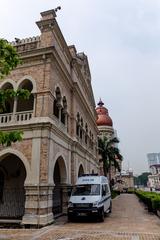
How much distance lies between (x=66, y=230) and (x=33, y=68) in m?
8.93

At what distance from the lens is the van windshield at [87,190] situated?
13688 mm

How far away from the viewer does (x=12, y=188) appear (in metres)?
15.3

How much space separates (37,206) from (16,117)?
495 cm

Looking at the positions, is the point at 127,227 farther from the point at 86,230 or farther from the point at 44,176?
the point at 44,176

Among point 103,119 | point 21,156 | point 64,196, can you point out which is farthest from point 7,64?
point 103,119

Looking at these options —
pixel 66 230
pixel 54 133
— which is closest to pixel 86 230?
pixel 66 230

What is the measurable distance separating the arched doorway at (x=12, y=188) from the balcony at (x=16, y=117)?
194 cm

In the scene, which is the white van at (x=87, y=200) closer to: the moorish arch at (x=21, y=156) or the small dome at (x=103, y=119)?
the moorish arch at (x=21, y=156)

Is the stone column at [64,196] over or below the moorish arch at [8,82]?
below

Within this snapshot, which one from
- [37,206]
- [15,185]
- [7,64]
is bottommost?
[37,206]

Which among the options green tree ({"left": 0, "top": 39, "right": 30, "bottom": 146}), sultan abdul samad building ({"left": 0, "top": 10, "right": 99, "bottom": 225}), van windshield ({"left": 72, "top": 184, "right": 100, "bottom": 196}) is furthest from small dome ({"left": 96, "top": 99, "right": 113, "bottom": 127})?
green tree ({"left": 0, "top": 39, "right": 30, "bottom": 146})

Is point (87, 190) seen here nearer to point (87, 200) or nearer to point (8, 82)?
point (87, 200)

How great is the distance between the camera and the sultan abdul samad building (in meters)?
12.0

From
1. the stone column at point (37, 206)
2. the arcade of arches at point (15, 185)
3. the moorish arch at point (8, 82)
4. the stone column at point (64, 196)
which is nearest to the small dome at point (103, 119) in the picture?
the arcade of arches at point (15, 185)
